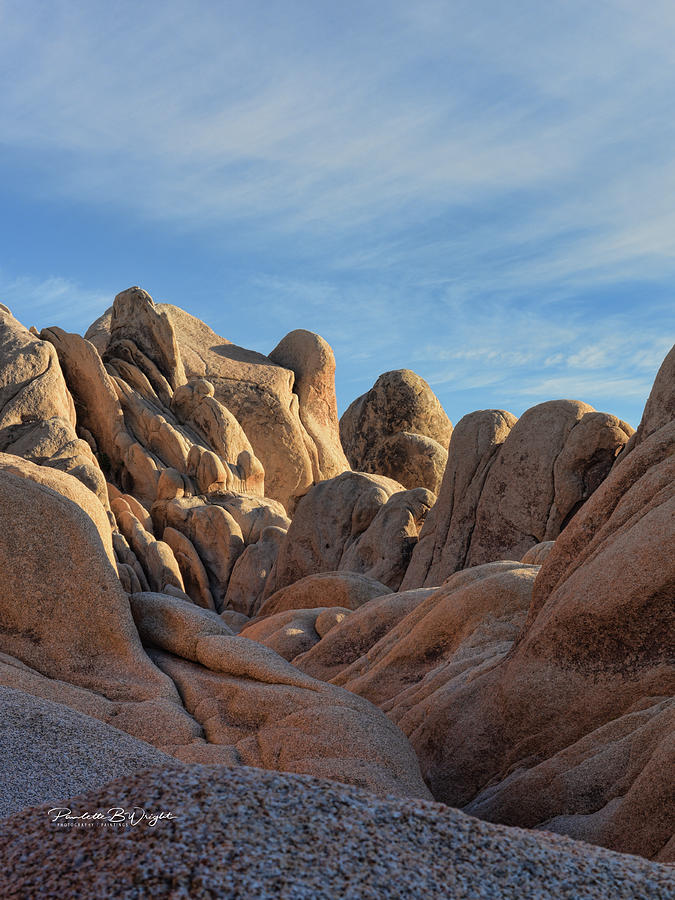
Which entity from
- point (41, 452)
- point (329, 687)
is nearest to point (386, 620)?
point (329, 687)

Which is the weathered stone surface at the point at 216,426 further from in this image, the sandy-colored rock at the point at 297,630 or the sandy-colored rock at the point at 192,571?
the sandy-colored rock at the point at 297,630

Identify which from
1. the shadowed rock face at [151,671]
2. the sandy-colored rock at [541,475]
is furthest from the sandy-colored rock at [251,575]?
the shadowed rock face at [151,671]

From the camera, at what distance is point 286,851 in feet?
7.80

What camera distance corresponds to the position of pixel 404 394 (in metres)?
32.8

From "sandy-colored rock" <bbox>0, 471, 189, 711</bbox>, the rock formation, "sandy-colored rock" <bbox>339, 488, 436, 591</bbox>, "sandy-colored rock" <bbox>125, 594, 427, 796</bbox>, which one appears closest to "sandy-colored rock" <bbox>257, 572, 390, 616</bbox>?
the rock formation

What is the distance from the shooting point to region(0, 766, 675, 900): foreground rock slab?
225cm

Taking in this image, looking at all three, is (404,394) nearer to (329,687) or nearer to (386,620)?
(386,620)

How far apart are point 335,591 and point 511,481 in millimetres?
3632

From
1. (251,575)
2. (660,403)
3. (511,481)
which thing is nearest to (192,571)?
(251,575)

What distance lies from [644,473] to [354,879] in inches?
192

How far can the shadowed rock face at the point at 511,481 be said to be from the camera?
46.3ft

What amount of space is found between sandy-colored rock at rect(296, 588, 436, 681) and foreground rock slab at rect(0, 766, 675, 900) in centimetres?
751

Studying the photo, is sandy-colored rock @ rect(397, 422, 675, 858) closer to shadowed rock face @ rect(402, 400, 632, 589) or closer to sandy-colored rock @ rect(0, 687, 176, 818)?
sandy-colored rock @ rect(0, 687, 176, 818)

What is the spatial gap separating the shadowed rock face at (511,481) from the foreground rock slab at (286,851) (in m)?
11.6
